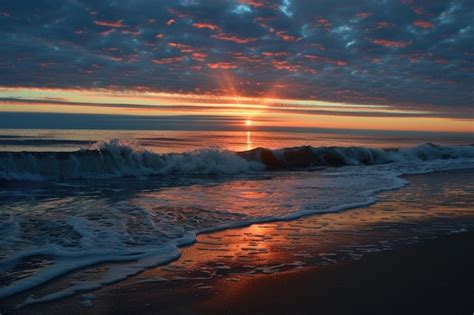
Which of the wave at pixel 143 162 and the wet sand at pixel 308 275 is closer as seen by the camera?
the wet sand at pixel 308 275

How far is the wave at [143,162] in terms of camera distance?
14.2 m

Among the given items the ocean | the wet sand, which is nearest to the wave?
the ocean

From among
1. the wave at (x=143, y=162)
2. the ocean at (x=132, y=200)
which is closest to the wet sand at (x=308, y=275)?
the ocean at (x=132, y=200)

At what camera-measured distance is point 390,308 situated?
152 inches

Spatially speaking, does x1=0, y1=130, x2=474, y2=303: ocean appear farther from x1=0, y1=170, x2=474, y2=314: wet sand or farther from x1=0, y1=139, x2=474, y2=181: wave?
x1=0, y1=170, x2=474, y2=314: wet sand

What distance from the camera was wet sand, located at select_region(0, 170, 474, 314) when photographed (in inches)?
154

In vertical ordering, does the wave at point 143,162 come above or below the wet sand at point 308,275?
above

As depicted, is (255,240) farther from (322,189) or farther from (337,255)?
(322,189)

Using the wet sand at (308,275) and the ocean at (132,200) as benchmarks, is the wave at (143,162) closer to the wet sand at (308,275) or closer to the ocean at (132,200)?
the ocean at (132,200)

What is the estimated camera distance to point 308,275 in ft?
15.7

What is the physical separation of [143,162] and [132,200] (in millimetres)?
6888

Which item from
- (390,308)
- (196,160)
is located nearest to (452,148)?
(196,160)

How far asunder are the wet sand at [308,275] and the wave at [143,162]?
9.13m

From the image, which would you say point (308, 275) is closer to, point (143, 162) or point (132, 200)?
point (132, 200)
